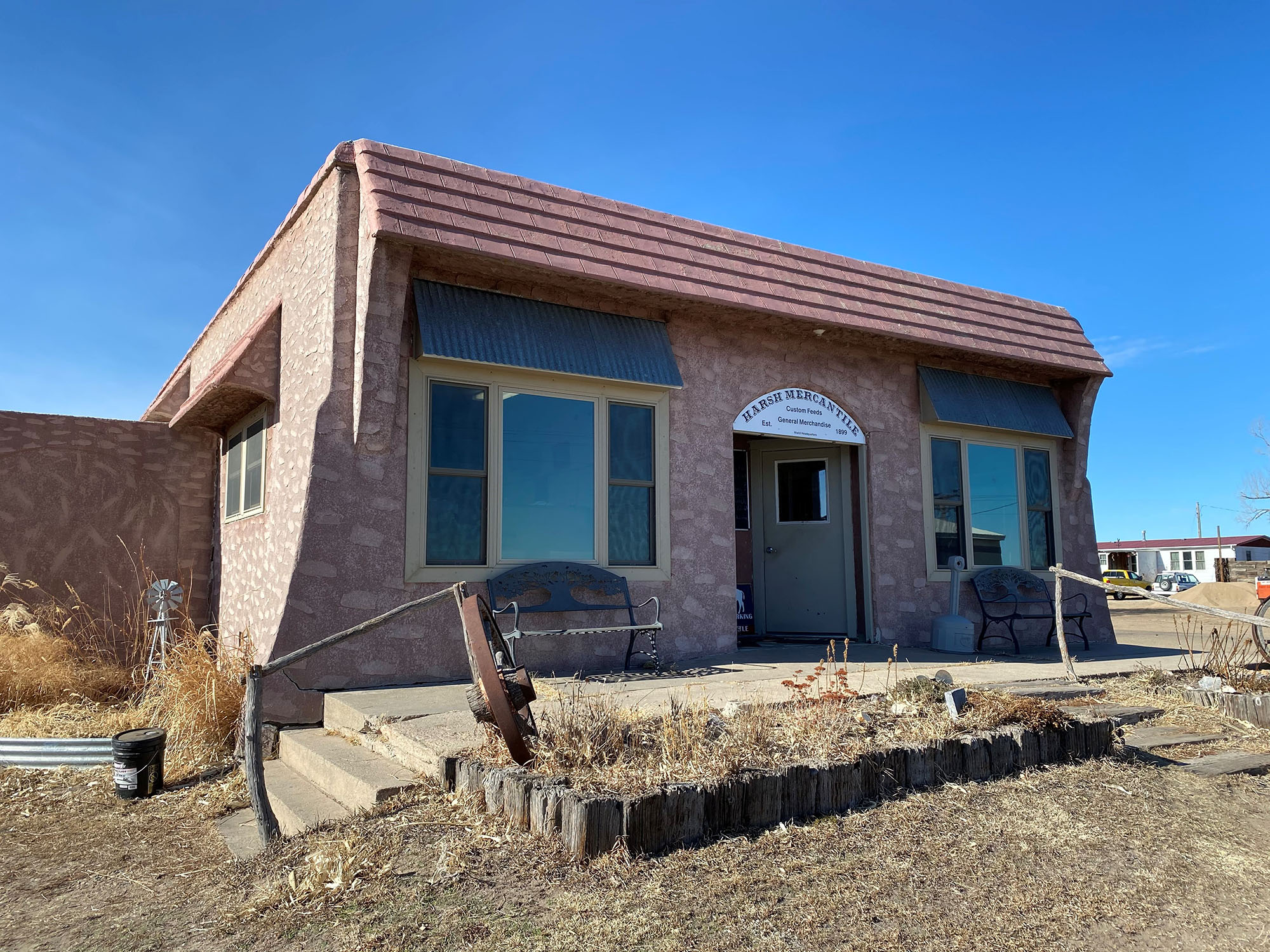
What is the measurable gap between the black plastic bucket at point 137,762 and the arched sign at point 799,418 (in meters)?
5.54

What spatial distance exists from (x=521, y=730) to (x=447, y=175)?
4806 mm

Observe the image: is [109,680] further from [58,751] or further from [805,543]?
[805,543]

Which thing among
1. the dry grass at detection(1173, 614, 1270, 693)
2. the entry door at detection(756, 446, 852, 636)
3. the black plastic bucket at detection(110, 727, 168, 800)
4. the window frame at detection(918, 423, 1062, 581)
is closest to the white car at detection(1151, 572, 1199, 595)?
the window frame at detection(918, 423, 1062, 581)

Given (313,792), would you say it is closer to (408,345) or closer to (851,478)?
(408,345)

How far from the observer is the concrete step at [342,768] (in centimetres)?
443

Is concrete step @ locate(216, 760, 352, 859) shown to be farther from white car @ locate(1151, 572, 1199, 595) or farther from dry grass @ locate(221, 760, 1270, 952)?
white car @ locate(1151, 572, 1199, 595)

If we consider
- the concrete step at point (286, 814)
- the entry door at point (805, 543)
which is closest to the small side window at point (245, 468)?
the concrete step at point (286, 814)

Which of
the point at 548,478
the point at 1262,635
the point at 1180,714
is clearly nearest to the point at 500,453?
the point at 548,478

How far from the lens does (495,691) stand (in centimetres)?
389

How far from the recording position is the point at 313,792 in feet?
16.7

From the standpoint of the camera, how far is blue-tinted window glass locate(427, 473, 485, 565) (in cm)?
726

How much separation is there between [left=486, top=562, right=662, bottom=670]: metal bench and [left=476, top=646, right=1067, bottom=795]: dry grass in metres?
1.76

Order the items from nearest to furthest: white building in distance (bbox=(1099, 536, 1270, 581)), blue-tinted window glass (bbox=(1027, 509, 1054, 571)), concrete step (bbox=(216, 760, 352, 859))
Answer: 1. concrete step (bbox=(216, 760, 352, 859))
2. blue-tinted window glass (bbox=(1027, 509, 1054, 571))
3. white building in distance (bbox=(1099, 536, 1270, 581))

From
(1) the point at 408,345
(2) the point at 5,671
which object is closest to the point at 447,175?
(1) the point at 408,345
